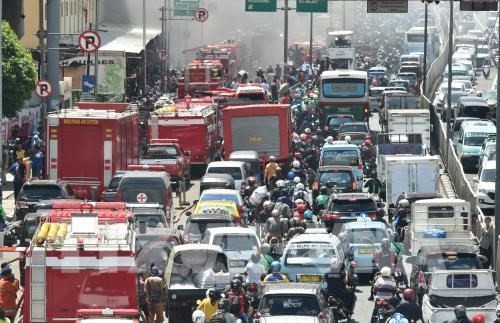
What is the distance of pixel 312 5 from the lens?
71875 millimetres

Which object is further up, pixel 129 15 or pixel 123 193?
pixel 129 15

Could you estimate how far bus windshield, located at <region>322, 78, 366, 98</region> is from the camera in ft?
232

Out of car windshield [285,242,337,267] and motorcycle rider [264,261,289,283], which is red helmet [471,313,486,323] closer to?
motorcycle rider [264,261,289,283]

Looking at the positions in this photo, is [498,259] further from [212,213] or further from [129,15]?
[129,15]

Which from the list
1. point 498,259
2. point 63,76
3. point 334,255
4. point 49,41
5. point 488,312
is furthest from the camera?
point 63,76

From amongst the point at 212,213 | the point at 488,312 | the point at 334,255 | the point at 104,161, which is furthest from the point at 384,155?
the point at 488,312

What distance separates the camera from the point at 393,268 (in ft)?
111

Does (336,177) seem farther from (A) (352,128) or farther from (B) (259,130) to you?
(A) (352,128)

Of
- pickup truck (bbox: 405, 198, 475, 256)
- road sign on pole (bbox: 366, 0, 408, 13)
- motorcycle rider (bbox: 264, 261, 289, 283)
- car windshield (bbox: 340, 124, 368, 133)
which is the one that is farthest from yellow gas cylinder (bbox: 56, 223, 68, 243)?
car windshield (bbox: 340, 124, 368, 133)

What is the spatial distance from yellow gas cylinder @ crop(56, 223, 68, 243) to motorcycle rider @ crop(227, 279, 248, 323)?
268cm

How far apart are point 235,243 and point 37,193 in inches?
344

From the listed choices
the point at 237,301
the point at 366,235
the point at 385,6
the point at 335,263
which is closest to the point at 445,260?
the point at 335,263

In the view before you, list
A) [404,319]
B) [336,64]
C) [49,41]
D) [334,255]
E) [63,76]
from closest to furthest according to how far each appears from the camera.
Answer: [404,319] < [334,255] < [49,41] < [63,76] < [336,64]

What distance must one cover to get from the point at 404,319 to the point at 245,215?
15.8 meters
